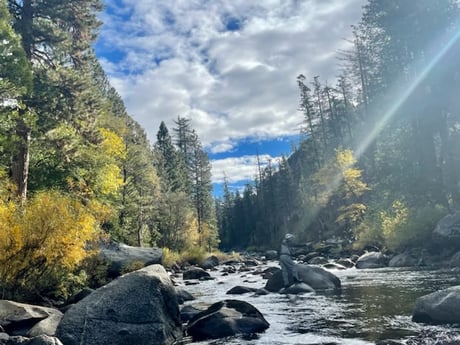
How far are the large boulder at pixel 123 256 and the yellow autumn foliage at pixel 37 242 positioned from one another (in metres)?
6.61

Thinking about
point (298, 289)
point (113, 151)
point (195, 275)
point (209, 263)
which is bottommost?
point (209, 263)

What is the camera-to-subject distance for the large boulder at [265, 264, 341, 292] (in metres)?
18.0

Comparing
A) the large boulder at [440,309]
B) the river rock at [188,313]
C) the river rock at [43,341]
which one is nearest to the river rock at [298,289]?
the river rock at [188,313]

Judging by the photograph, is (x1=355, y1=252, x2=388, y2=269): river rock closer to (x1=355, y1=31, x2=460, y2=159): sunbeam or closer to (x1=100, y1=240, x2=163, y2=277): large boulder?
(x1=355, y1=31, x2=460, y2=159): sunbeam

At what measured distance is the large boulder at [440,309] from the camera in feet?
31.2

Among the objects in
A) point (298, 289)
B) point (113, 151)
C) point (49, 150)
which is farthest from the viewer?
point (113, 151)

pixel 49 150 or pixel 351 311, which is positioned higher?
pixel 49 150

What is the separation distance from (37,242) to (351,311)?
977 centimetres

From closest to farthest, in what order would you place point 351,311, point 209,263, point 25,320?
1. point 25,320
2. point 351,311
3. point 209,263

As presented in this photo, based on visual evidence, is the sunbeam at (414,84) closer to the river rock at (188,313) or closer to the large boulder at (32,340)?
the river rock at (188,313)

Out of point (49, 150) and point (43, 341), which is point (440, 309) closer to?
point (43, 341)

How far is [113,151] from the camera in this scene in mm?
32844

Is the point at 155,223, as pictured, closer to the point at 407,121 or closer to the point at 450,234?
the point at 407,121

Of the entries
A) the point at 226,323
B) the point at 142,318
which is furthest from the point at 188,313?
the point at 142,318
